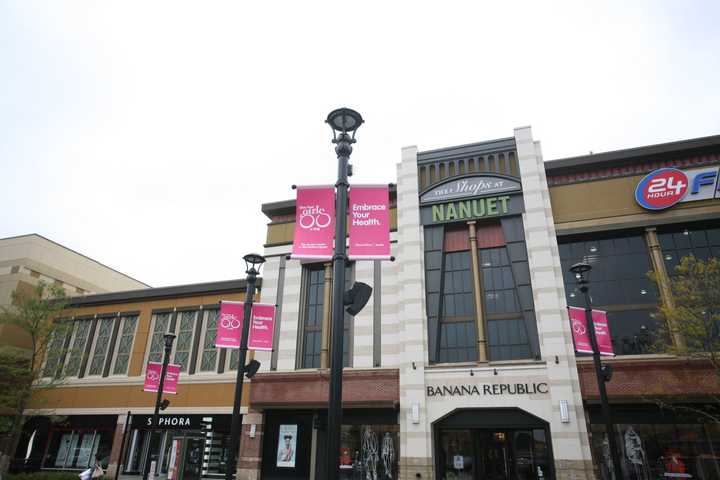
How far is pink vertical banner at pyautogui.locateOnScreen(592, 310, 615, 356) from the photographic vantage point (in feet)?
60.6

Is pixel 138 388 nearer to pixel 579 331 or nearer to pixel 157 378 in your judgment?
pixel 157 378

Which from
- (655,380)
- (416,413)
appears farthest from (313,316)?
(655,380)

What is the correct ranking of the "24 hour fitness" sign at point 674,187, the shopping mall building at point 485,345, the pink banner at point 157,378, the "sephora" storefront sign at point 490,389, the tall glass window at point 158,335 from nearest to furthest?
1. the shopping mall building at point 485,345
2. the "sephora" storefront sign at point 490,389
3. the "24 hour fitness" sign at point 674,187
4. the pink banner at point 157,378
5. the tall glass window at point 158,335

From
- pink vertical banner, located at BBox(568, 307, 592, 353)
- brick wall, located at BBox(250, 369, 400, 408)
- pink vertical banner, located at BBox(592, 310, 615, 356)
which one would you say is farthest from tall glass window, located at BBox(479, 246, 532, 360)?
brick wall, located at BBox(250, 369, 400, 408)

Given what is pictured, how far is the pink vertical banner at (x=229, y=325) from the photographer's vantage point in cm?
1834

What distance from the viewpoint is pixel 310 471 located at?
75.8 feet

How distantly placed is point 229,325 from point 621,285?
17.2 metres

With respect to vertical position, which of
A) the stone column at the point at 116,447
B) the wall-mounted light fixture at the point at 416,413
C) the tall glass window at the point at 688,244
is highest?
the tall glass window at the point at 688,244

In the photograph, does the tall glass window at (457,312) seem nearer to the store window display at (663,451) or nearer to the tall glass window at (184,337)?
the store window display at (663,451)

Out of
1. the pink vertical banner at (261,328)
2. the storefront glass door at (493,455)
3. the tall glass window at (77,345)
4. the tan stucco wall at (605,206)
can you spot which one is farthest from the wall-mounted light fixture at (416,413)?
the tall glass window at (77,345)

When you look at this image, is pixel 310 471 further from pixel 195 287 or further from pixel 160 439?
pixel 195 287

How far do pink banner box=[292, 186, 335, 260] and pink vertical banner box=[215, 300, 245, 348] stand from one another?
31.3ft

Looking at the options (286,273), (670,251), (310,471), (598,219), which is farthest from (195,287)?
(670,251)

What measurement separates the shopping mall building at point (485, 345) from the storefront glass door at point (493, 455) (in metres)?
0.06
